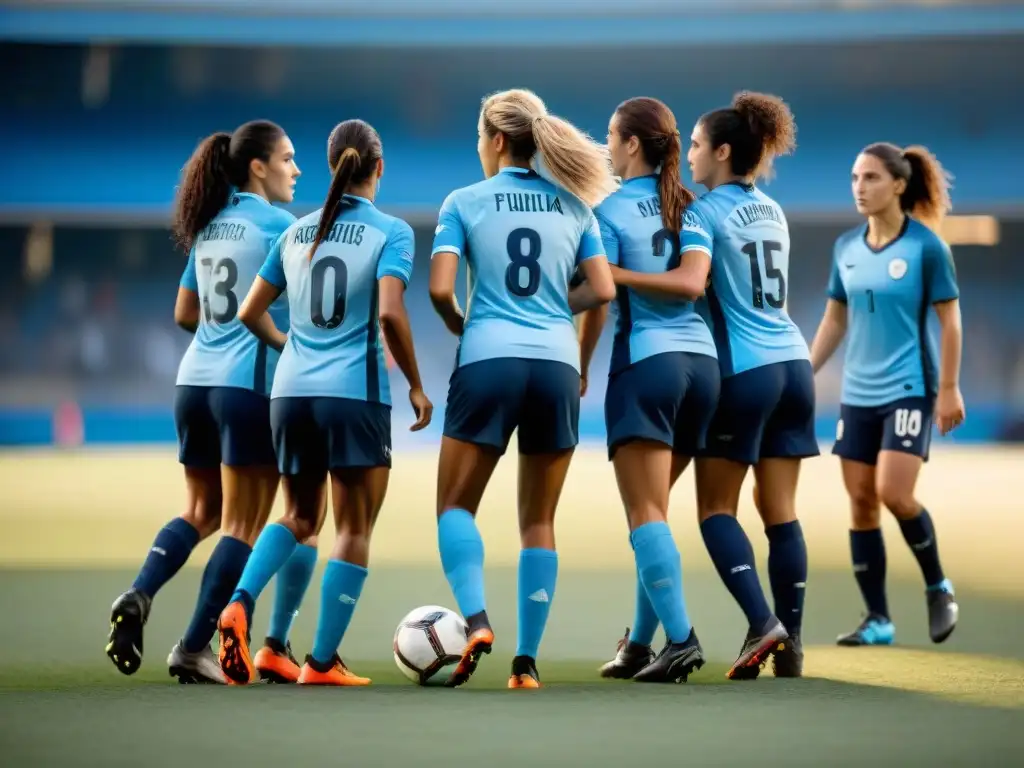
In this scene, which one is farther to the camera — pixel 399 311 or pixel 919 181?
pixel 919 181

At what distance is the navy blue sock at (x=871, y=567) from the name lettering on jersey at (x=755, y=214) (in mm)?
1724

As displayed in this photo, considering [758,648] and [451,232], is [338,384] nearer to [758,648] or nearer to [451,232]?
[451,232]

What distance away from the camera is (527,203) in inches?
199

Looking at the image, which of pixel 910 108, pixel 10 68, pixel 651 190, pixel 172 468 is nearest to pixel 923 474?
pixel 172 468

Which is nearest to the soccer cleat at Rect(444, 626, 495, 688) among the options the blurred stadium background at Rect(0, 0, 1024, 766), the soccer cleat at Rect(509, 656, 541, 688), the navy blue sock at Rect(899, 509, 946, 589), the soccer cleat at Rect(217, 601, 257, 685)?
the soccer cleat at Rect(509, 656, 541, 688)

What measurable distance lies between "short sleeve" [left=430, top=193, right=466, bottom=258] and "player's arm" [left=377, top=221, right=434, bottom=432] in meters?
0.10

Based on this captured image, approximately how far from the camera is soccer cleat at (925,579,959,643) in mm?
6316

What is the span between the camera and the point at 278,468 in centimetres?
525

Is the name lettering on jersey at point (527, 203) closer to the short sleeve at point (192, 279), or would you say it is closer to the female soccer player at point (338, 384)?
the female soccer player at point (338, 384)

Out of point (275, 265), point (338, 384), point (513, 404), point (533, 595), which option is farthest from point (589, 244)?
point (533, 595)

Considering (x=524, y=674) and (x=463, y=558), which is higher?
(x=463, y=558)

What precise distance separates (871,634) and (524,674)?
2.08 m

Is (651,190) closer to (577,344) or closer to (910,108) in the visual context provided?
(577,344)

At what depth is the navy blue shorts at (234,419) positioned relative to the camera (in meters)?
5.36
